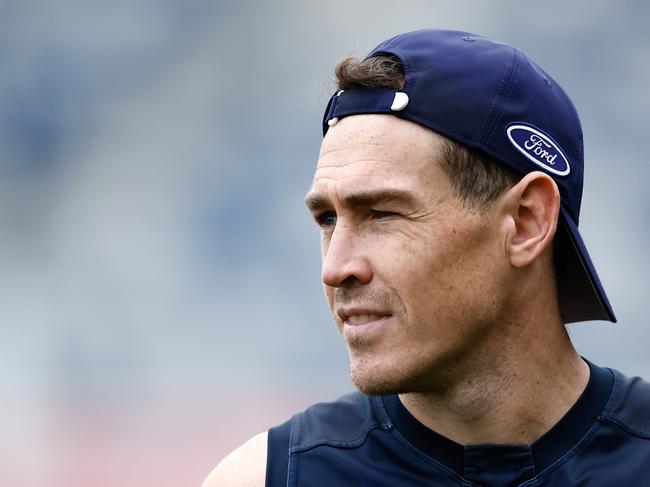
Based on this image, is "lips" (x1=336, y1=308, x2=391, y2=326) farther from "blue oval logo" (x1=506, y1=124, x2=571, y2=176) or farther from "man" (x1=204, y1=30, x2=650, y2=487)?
"blue oval logo" (x1=506, y1=124, x2=571, y2=176)

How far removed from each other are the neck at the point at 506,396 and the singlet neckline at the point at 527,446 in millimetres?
17

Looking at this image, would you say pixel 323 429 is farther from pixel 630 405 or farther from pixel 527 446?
pixel 630 405

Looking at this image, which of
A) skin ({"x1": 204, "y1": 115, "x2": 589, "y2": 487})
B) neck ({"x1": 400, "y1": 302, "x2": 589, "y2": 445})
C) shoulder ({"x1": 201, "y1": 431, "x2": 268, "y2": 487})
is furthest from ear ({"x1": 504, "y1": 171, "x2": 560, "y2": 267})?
shoulder ({"x1": 201, "y1": 431, "x2": 268, "y2": 487})

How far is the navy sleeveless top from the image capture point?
7.38 feet

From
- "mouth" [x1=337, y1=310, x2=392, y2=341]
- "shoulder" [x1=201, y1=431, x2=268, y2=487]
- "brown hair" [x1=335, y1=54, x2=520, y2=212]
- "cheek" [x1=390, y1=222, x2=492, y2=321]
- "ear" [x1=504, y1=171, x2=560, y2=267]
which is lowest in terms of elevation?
"shoulder" [x1=201, y1=431, x2=268, y2=487]

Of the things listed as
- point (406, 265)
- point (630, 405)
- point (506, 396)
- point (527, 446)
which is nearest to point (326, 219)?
point (406, 265)

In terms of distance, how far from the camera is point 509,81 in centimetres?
232

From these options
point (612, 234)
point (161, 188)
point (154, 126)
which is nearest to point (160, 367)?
point (161, 188)

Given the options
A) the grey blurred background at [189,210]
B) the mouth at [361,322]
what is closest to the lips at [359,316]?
the mouth at [361,322]

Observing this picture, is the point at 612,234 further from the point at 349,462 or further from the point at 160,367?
the point at 349,462

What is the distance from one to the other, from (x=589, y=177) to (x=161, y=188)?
3.63 metres

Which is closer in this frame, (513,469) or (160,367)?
(513,469)

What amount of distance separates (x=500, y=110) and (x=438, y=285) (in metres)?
0.42

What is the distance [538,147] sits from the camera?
2307mm
